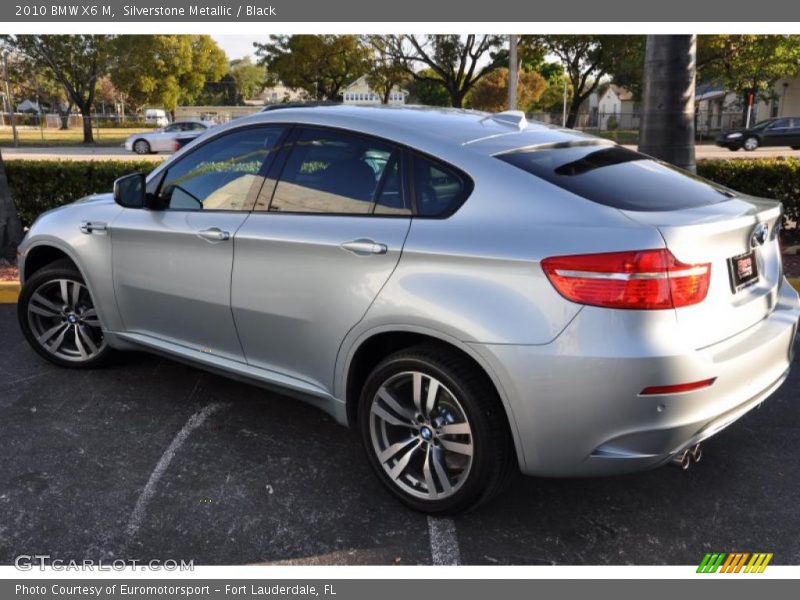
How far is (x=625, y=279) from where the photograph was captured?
2.55 m

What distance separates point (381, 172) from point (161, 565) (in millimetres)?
1882

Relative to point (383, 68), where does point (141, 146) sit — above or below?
below

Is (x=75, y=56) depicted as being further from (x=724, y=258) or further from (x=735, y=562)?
(x=735, y=562)

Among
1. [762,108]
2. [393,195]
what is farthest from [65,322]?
[762,108]

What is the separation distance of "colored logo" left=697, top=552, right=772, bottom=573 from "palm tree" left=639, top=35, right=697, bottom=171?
513cm

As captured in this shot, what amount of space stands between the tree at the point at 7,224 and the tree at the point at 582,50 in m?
25.0

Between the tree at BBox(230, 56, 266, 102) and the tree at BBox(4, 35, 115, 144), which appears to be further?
the tree at BBox(230, 56, 266, 102)

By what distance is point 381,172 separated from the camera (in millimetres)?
3256

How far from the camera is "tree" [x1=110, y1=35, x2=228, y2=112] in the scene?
39.3 metres

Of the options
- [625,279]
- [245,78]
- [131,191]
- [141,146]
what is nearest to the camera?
[625,279]

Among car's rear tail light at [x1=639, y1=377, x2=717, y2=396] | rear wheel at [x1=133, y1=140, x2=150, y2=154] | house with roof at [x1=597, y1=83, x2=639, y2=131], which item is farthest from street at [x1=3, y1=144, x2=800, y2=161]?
car's rear tail light at [x1=639, y1=377, x2=717, y2=396]

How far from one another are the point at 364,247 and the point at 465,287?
1.75 feet

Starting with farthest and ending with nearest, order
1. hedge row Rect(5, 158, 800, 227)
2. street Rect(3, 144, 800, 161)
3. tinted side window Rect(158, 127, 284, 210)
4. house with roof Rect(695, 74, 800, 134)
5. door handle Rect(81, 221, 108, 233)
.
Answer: house with roof Rect(695, 74, 800, 134) < street Rect(3, 144, 800, 161) < hedge row Rect(5, 158, 800, 227) < door handle Rect(81, 221, 108, 233) < tinted side window Rect(158, 127, 284, 210)

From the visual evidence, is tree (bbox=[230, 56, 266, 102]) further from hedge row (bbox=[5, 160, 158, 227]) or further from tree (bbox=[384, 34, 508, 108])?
hedge row (bbox=[5, 160, 158, 227])
